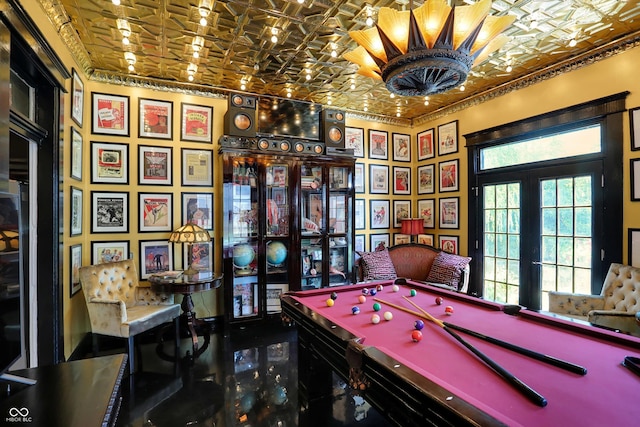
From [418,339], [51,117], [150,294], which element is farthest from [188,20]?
[418,339]

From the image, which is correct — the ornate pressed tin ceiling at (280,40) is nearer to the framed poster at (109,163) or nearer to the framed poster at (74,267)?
the framed poster at (109,163)

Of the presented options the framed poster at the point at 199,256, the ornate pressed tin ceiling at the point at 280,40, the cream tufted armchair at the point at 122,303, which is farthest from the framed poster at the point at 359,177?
the cream tufted armchair at the point at 122,303

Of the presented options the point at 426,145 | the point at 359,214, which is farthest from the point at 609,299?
the point at 426,145

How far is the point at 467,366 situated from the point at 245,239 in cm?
335

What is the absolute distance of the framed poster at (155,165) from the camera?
418cm

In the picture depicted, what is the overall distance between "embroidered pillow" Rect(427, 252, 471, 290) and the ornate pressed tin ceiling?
2555 millimetres

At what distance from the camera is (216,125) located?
15.1ft

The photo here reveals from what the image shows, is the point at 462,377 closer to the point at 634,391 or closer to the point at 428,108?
the point at 634,391

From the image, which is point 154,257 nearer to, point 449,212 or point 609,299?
point 449,212

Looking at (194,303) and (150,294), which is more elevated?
(150,294)

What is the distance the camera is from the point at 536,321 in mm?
2152

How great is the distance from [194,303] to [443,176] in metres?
4.59

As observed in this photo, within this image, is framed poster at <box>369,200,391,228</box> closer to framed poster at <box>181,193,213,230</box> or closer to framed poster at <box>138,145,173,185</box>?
framed poster at <box>181,193,213,230</box>

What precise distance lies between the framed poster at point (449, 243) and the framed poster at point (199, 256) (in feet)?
12.7
